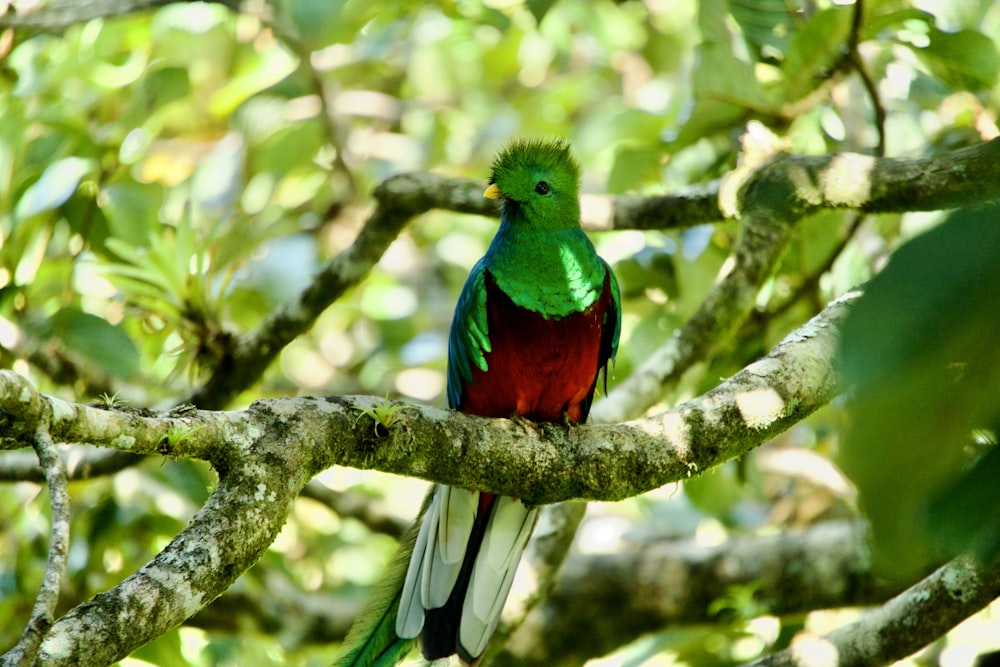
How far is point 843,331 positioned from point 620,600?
179 inches

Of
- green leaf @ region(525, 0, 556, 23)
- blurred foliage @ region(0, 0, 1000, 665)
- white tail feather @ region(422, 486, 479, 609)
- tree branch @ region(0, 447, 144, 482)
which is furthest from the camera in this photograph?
blurred foliage @ region(0, 0, 1000, 665)

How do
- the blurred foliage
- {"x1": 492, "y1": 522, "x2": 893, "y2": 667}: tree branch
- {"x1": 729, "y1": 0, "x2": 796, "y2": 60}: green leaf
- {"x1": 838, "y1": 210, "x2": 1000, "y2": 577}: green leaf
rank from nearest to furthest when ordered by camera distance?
{"x1": 838, "y1": 210, "x2": 1000, "y2": 577}: green leaf → the blurred foliage → {"x1": 729, "y1": 0, "x2": 796, "y2": 60}: green leaf → {"x1": 492, "y1": 522, "x2": 893, "y2": 667}: tree branch

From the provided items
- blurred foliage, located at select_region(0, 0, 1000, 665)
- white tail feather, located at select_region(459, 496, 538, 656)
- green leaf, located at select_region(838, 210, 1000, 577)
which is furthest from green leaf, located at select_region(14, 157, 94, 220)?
green leaf, located at select_region(838, 210, 1000, 577)

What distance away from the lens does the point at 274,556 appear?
4.85 m

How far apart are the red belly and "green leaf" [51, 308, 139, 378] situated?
135 centimetres

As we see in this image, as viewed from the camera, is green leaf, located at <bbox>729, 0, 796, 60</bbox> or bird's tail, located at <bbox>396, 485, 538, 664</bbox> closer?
bird's tail, located at <bbox>396, 485, 538, 664</bbox>

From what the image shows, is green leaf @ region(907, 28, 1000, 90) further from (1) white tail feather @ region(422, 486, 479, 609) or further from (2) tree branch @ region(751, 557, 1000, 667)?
(1) white tail feather @ region(422, 486, 479, 609)

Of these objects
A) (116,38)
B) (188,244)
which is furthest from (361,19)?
(188,244)

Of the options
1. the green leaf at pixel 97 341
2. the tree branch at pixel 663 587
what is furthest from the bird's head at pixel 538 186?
the tree branch at pixel 663 587

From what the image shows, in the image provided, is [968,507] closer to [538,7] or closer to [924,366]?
[924,366]

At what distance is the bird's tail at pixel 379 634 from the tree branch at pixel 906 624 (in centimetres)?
119

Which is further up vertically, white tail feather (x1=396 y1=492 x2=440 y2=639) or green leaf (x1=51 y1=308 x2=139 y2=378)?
green leaf (x1=51 y1=308 x2=139 y2=378)

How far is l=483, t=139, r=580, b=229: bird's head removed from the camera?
383 centimetres

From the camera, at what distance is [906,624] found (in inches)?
120
